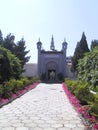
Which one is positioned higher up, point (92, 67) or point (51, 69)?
point (51, 69)

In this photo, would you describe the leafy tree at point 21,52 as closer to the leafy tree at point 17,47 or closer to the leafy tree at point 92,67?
the leafy tree at point 17,47

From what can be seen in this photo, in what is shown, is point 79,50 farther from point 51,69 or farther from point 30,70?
point 30,70

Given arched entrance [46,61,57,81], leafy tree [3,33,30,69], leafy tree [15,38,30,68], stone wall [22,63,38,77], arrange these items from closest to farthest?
leafy tree [3,33,30,69] → leafy tree [15,38,30,68] → arched entrance [46,61,57,81] → stone wall [22,63,38,77]

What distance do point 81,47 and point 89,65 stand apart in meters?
28.9

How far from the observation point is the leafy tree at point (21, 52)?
4733 cm

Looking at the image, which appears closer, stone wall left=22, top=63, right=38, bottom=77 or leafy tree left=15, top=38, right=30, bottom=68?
leafy tree left=15, top=38, right=30, bottom=68

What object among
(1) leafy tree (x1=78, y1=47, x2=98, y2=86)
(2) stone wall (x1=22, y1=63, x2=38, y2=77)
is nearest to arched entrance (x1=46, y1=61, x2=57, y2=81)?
(2) stone wall (x1=22, y1=63, x2=38, y2=77)

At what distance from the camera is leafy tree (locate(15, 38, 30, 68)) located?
47328 millimetres

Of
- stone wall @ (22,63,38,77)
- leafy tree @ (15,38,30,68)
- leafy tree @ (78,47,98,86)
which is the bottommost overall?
leafy tree @ (78,47,98,86)

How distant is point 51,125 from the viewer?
798 centimetres

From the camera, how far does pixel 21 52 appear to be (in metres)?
48.3

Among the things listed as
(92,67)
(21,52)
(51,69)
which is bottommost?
(92,67)

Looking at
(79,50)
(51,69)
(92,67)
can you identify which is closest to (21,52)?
(51,69)

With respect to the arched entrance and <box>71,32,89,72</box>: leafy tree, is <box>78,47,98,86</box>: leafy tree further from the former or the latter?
the arched entrance
